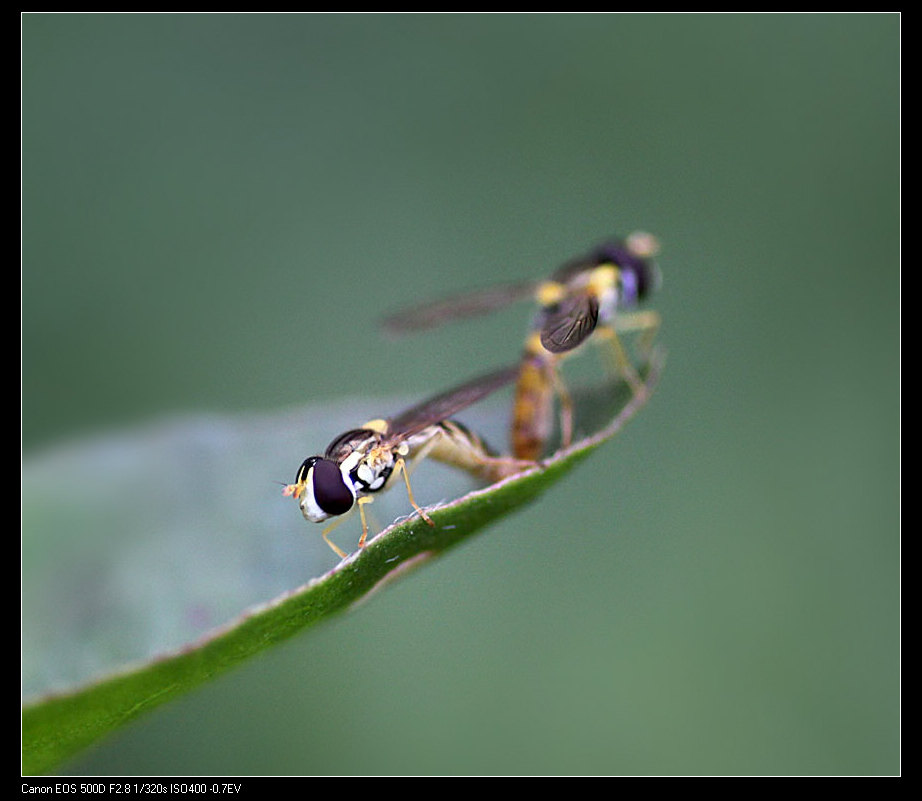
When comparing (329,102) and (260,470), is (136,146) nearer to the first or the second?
(329,102)

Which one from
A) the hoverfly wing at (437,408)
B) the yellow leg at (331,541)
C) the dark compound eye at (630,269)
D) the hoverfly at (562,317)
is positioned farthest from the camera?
the dark compound eye at (630,269)

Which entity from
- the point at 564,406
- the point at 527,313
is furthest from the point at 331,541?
the point at 527,313

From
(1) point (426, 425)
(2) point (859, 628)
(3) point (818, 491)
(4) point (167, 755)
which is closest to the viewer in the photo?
(1) point (426, 425)

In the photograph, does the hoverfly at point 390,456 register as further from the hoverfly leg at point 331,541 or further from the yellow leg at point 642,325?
the yellow leg at point 642,325

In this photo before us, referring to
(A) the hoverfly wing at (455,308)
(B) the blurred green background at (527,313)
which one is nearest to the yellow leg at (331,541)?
(A) the hoverfly wing at (455,308)

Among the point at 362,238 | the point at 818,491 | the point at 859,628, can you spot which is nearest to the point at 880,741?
the point at 859,628

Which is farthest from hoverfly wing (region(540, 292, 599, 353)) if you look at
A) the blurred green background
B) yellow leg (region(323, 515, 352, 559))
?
the blurred green background

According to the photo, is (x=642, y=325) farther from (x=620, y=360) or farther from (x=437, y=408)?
(x=437, y=408)
